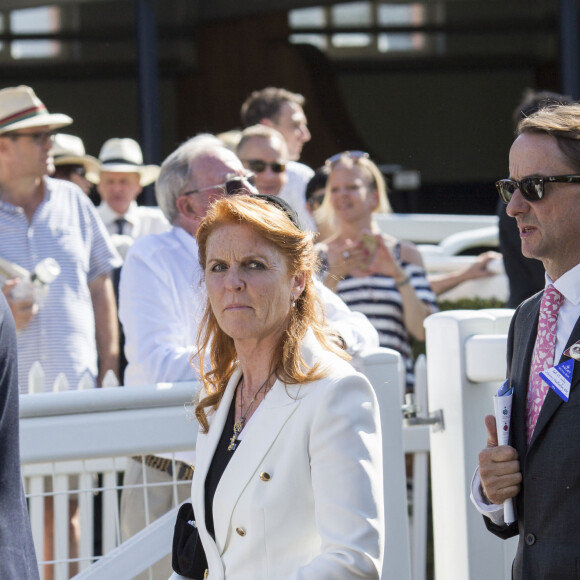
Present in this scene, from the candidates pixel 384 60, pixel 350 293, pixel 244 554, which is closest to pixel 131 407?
pixel 244 554

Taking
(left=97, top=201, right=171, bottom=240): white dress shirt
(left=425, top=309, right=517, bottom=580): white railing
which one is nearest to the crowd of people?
(left=425, top=309, right=517, bottom=580): white railing

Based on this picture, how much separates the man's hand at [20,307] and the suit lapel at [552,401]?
2823mm

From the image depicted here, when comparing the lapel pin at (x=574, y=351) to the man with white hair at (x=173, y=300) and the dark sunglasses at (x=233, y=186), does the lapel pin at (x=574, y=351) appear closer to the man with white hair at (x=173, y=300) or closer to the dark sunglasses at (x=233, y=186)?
the man with white hair at (x=173, y=300)

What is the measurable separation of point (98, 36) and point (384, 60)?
4087mm

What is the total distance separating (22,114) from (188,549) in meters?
3.31

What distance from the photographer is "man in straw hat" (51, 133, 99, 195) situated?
7209 millimetres

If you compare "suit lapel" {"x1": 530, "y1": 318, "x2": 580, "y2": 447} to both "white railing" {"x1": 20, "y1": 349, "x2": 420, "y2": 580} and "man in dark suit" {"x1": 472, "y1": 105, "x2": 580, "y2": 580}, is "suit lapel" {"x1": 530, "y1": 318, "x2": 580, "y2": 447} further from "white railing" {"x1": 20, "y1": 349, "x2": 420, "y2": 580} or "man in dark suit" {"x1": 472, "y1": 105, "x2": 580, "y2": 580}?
"white railing" {"x1": 20, "y1": 349, "x2": 420, "y2": 580}

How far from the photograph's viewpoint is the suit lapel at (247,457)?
2.29 meters

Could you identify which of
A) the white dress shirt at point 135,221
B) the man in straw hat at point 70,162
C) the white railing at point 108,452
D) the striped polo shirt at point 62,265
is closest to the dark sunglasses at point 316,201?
the striped polo shirt at point 62,265

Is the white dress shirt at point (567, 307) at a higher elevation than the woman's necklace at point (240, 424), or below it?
higher

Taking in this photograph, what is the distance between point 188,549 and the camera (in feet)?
8.13

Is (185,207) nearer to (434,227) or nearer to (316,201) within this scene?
(316,201)

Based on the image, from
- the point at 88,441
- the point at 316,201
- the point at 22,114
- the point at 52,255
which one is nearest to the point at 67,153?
the point at 22,114

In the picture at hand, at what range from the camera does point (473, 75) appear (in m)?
16.4
